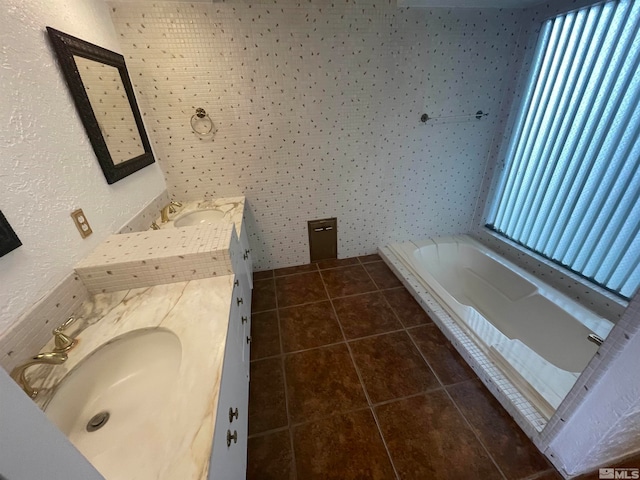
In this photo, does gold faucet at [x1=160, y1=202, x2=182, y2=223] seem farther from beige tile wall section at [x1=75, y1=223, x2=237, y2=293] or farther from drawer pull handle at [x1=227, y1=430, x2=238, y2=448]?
drawer pull handle at [x1=227, y1=430, x2=238, y2=448]

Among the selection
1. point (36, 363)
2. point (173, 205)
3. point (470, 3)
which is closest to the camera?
point (36, 363)

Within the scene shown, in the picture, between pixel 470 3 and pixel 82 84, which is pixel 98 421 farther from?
pixel 470 3

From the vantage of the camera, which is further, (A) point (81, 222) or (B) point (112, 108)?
(B) point (112, 108)

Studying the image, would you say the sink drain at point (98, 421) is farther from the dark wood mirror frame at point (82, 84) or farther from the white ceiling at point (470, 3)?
the white ceiling at point (470, 3)

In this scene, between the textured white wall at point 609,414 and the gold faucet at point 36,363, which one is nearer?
the gold faucet at point 36,363

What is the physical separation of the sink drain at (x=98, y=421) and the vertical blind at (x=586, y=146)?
2556 mm

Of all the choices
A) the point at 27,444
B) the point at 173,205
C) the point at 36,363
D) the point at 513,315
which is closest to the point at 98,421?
the point at 36,363

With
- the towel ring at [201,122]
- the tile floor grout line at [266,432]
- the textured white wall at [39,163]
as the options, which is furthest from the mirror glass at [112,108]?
the tile floor grout line at [266,432]

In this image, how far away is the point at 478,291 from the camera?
227 cm

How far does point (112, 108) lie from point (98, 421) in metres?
1.50

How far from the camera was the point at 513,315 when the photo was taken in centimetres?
195

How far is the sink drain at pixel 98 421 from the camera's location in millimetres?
737

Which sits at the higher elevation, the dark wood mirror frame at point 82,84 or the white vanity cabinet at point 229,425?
the dark wood mirror frame at point 82,84

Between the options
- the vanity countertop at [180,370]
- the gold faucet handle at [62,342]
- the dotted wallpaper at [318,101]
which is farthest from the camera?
the dotted wallpaper at [318,101]
